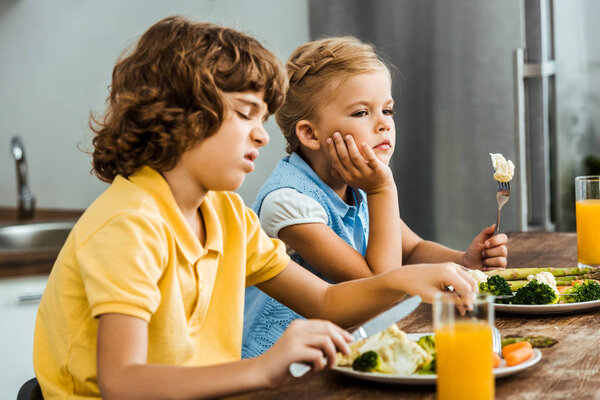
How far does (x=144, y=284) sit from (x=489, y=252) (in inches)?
35.4

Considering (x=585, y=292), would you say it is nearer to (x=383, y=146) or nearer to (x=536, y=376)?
(x=536, y=376)

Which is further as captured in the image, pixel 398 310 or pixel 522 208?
pixel 522 208

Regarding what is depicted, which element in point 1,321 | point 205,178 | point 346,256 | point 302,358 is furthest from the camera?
point 1,321

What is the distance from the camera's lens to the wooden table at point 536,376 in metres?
0.89

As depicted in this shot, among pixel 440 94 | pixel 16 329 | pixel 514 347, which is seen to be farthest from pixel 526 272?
pixel 440 94

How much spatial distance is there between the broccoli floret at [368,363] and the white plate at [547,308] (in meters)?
0.40

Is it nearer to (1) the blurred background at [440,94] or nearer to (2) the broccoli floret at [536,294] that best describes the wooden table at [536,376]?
(2) the broccoli floret at [536,294]

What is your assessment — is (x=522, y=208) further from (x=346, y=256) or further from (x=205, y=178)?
(x=205, y=178)

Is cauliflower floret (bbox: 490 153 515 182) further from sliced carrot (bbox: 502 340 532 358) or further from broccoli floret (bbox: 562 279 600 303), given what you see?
sliced carrot (bbox: 502 340 532 358)

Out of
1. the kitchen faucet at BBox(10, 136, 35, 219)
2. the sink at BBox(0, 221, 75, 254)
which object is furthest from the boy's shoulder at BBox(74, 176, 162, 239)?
the kitchen faucet at BBox(10, 136, 35, 219)

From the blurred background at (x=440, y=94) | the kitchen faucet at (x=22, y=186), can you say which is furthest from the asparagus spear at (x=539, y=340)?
the kitchen faucet at (x=22, y=186)

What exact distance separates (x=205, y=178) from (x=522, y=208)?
230 cm

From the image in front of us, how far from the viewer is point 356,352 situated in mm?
972

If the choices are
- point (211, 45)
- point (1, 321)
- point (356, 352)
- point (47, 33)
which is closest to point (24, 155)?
point (47, 33)
